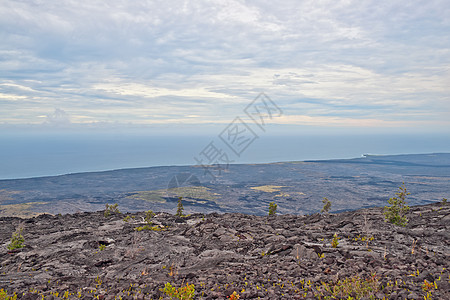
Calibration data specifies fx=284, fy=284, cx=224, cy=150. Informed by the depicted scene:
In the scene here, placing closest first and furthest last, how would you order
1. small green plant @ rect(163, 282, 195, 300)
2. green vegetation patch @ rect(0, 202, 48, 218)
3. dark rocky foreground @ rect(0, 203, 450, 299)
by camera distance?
1. small green plant @ rect(163, 282, 195, 300)
2. dark rocky foreground @ rect(0, 203, 450, 299)
3. green vegetation patch @ rect(0, 202, 48, 218)

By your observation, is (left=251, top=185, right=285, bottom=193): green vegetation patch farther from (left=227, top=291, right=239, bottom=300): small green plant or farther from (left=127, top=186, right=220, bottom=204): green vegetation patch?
(left=227, top=291, right=239, bottom=300): small green plant

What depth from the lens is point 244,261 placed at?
12953 millimetres

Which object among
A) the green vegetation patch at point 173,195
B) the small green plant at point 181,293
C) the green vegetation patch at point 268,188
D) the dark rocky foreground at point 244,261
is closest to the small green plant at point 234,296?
the dark rocky foreground at point 244,261

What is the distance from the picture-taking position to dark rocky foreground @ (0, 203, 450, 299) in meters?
9.62

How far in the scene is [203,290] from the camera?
9.89 meters

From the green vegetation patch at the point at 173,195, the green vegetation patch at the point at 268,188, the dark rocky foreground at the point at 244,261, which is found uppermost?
the dark rocky foreground at the point at 244,261

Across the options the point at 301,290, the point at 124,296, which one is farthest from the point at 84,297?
the point at 301,290

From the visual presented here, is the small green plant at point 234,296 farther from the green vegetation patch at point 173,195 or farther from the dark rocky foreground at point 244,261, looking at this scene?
the green vegetation patch at point 173,195

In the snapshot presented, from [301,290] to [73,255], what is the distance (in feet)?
40.7

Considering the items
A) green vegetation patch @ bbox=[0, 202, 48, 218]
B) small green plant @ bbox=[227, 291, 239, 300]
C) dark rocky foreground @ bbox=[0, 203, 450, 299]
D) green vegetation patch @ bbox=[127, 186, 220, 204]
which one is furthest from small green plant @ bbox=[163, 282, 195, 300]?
green vegetation patch @ bbox=[127, 186, 220, 204]

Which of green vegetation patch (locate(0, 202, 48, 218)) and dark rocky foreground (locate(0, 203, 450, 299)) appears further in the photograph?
green vegetation patch (locate(0, 202, 48, 218))

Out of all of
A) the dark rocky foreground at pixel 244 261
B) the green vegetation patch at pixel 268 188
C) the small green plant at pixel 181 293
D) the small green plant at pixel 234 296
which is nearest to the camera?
the small green plant at pixel 181 293

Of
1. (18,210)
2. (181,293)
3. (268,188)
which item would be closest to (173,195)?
(268,188)

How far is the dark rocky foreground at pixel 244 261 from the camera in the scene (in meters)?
9.62
